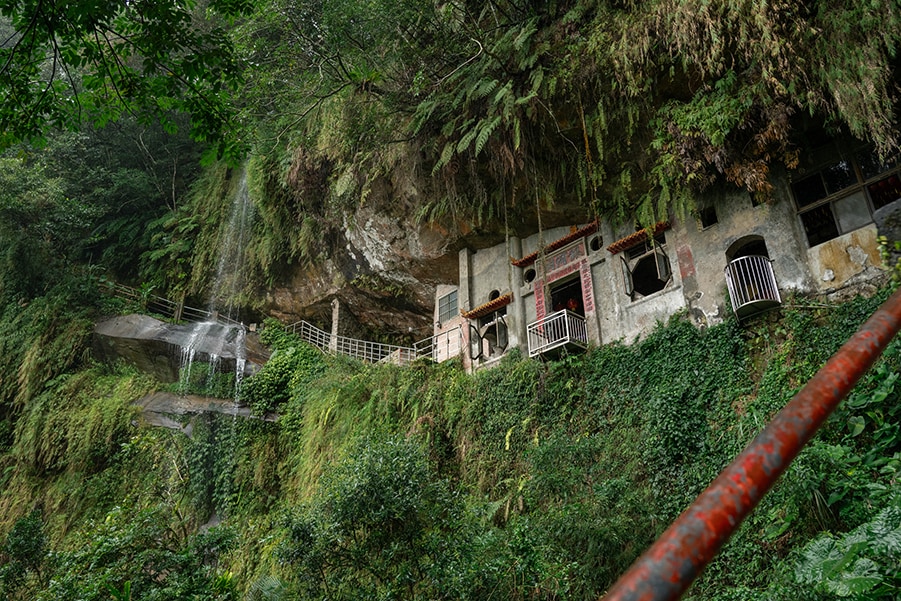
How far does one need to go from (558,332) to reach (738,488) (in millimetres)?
13100

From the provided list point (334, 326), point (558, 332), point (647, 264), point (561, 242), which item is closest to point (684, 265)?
point (647, 264)

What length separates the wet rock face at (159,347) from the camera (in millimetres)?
20906

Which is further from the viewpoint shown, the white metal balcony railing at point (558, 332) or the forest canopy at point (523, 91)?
the white metal balcony railing at point (558, 332)

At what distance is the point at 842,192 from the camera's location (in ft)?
36.1

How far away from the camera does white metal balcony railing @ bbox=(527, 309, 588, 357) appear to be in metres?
13.0

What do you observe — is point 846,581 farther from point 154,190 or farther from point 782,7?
point 154,190

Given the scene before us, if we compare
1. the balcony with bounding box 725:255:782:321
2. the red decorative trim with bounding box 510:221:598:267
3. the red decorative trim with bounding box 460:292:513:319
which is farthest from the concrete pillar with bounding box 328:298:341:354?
the balcony with bounding box 725:255:782:321

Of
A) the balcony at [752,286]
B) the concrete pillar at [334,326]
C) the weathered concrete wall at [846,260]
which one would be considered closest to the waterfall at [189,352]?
the concrete pillar at [334,326]

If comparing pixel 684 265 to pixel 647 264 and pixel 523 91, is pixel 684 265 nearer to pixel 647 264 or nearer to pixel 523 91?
pixel 647 264

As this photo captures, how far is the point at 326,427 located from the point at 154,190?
616 inches

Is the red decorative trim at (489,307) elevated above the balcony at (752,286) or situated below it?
above

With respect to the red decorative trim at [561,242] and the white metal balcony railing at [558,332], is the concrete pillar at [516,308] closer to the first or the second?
the red decorative trim at [561,242]

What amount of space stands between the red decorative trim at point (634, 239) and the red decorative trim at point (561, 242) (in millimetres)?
974

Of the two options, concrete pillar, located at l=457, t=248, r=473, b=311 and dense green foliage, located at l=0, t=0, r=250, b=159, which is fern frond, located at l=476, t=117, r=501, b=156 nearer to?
concrete pillar, located at l=457, t=248, r=473, b=311
